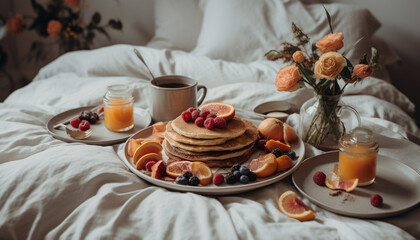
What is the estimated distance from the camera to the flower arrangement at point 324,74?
47.2 inches

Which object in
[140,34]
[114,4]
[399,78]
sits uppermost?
[114,4]

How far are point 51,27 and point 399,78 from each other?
2756mm

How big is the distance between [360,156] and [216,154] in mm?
427

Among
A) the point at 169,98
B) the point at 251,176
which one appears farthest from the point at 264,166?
the point at 169,98

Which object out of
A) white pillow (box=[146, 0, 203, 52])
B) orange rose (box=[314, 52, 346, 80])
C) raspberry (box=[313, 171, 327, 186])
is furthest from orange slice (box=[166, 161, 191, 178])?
white pillow (box=[146, 0, 203, 52])

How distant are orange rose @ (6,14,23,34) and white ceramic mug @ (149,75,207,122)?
2.11 metres

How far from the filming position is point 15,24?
3.15m

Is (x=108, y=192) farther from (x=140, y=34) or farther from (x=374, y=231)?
(x=140, y=34)

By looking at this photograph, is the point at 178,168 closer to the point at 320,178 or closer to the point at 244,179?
the point at 244,179

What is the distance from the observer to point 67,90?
204cm

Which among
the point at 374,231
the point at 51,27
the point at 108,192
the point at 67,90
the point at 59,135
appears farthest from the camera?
the point at 51,27

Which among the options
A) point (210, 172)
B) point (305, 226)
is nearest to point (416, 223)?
point (305, 226)

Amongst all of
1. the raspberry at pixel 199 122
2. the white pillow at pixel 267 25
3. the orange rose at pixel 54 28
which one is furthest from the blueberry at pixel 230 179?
the orange rose at pixel 54 28

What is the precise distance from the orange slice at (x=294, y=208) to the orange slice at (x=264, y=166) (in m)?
0.09
